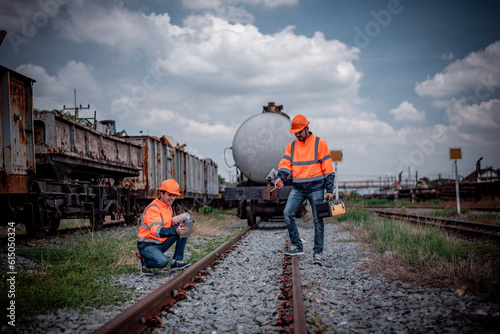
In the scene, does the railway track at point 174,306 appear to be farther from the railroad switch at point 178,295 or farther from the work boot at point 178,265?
the work boot at point 178,265

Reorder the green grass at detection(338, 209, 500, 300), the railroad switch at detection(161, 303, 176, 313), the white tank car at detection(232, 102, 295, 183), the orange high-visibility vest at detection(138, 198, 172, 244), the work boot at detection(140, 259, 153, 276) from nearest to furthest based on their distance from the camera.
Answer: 1. the railroad switch at detection(161, 303, 176, 313)
2. the green grass at detection(338, 209, 500, 300)
3. the orange high-visibility vest at detection(138, 198, 172, 244)
4. the work boot at detection(140, 259, 153, 276)
5. the white tank car at detection(232, 102, 295, 183)

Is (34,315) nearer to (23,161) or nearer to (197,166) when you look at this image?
(23,161)

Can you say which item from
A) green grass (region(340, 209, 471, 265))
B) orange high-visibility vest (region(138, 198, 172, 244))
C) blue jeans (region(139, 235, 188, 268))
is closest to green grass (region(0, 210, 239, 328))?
blue jeans (region(139, 235, 188, 268))

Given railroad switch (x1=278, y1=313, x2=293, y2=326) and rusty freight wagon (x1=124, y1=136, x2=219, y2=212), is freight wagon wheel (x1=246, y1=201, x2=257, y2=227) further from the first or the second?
railroad switch (x1=278, y1=313, x2=293, y2=326)

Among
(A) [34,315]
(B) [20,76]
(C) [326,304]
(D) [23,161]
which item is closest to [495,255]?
(C) [326,304]

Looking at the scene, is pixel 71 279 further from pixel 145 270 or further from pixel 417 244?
pixel 417 244

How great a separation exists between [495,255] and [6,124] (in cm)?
707

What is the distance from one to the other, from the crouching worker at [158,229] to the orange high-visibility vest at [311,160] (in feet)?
5.97

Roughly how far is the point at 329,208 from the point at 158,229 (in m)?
2.28

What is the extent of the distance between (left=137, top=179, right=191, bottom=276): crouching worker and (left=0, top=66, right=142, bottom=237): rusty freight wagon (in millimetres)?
2516

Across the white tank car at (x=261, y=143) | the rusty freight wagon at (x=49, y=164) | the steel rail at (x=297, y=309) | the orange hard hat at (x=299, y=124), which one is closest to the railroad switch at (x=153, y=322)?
the steel rail at (x=297, y=309)

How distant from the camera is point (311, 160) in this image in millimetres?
5164

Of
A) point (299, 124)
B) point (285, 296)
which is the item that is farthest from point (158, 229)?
point (299, 124)

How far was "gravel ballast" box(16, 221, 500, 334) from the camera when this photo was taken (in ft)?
8.79
